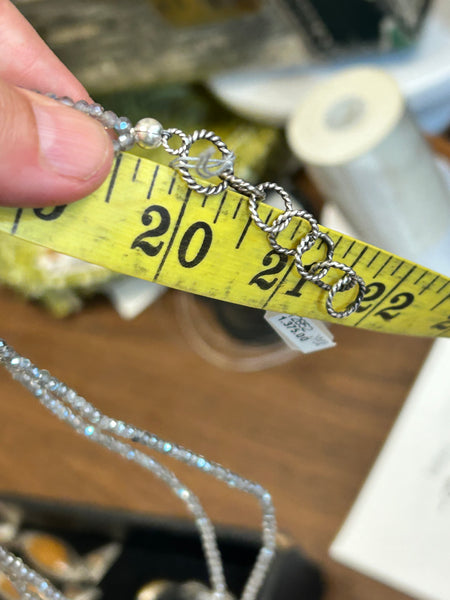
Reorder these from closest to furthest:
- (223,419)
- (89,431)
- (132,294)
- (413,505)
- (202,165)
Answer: (202,165), (89,431), (413,505), (223,419), (132,294)

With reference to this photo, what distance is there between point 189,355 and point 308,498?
0.72 ft

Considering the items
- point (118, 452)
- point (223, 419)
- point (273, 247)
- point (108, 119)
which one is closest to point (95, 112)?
point (108, 119)

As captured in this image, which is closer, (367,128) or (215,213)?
(215,213)

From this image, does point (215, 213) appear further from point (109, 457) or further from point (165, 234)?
point (109, 457)

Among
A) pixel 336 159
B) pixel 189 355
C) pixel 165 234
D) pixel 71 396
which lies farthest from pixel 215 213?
pixel 189 355

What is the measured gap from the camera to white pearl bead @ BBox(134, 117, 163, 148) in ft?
0.96

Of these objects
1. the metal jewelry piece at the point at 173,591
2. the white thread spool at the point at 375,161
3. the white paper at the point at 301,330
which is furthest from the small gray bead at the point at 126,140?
the metal jewelry piece at the point at 173,591

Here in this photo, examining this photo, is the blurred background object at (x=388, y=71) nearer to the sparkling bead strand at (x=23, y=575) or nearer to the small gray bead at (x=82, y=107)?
the small gray bead at (x=82, y=107)

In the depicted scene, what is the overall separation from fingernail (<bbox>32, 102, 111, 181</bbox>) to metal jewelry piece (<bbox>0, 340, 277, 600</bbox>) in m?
0.12

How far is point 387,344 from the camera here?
0.60 m

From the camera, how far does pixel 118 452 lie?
1.35ft

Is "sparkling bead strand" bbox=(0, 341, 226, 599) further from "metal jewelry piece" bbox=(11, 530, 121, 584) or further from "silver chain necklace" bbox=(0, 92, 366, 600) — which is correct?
"metal jewelry piece" bbox=(11, 530, 121, 584)

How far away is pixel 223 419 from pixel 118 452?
0.23 meters

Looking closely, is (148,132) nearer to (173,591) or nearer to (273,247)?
(273,247)
